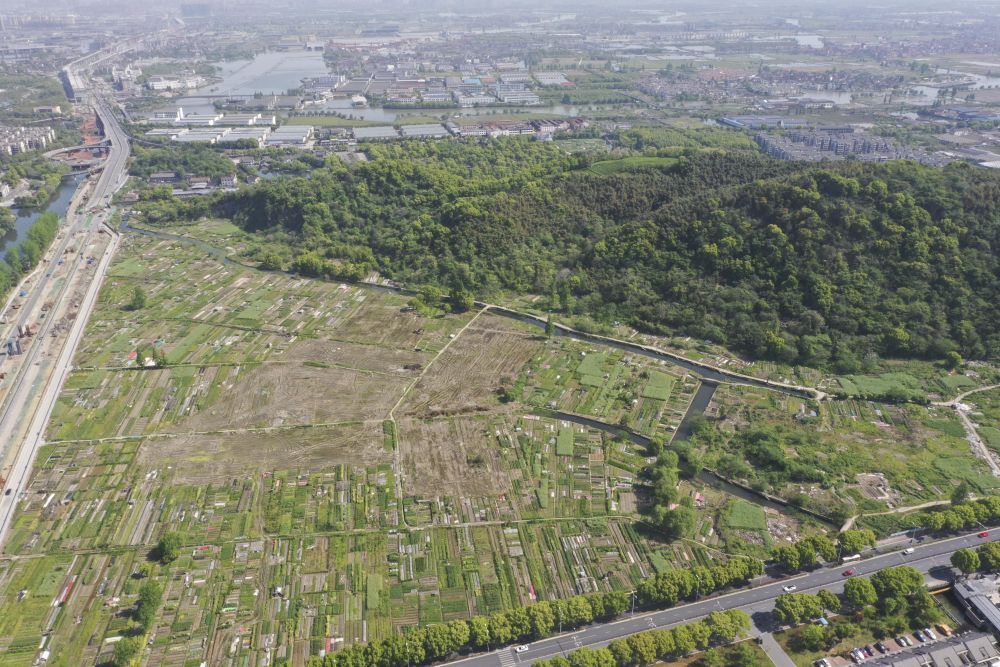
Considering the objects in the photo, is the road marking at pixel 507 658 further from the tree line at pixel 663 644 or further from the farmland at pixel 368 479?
the farmland at pixel 368 479

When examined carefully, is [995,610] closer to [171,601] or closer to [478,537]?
[478,537]

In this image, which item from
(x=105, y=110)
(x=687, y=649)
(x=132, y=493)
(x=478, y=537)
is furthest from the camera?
(x=105, y=110)

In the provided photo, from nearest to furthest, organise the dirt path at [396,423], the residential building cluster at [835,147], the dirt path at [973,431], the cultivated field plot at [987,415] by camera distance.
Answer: the dirt path at [396,423]
the dirt path at [973,431]
the cultivated field plot at [987,415]
the residential building cluster at [835,147]

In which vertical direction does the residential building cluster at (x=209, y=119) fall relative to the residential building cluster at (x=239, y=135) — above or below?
below

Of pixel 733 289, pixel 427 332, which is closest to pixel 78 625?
pixel 427 332

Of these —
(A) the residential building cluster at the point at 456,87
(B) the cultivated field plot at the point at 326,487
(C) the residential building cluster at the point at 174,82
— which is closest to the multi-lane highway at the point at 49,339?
(B) the cultivated field plot at the point at 326,487

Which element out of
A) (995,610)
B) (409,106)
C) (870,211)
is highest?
(870,211)

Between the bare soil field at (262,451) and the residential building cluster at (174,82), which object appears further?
the residential building cluster at (174,82)
